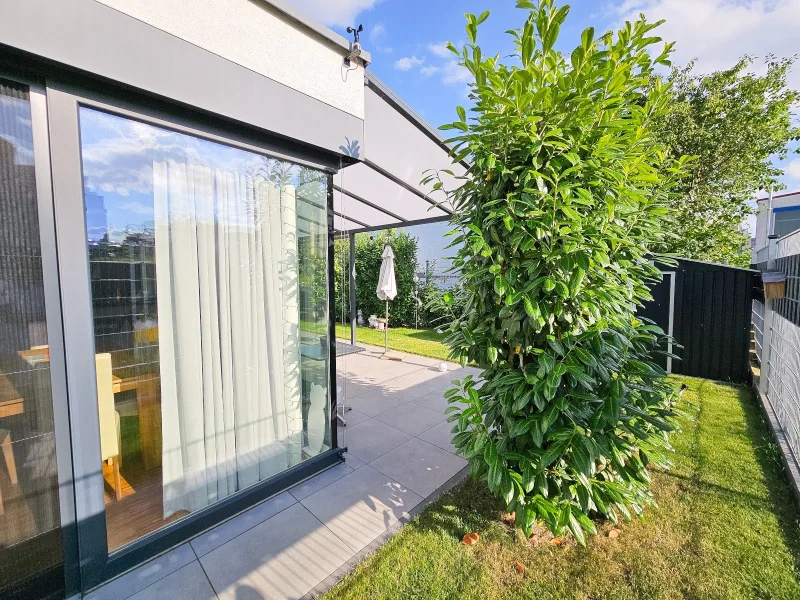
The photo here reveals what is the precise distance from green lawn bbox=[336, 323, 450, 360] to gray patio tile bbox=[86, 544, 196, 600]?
5.50m

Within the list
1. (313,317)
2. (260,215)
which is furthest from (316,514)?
(260,215)

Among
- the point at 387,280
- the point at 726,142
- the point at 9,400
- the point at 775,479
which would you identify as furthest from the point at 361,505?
A: the point at 726,142

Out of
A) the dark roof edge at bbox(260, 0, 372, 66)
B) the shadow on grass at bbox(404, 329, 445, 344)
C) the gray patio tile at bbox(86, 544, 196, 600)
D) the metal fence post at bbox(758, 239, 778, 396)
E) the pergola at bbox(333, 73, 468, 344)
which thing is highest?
the dark roof edge at bbox(260, 0, 372, 66)

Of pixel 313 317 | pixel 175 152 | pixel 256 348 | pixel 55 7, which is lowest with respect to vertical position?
pixel 256 348

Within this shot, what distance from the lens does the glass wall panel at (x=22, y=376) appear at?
1.66 metres

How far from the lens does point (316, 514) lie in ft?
8.43

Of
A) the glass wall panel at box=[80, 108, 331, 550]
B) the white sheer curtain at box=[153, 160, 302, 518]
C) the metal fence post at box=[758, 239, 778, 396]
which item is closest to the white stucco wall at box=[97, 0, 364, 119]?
the glass wall panel at box=[80, 108, 331, 550]

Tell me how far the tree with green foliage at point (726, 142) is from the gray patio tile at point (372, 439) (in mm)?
7905

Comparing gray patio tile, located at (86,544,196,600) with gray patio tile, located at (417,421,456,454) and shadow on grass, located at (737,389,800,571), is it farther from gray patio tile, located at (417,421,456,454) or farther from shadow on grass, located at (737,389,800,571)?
shadow on grass, located at (737,389,800,571)

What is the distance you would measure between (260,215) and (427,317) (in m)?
9.18

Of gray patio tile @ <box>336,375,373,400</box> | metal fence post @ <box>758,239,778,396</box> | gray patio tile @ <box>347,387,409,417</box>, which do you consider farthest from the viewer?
gray patio tile @ <box>336,375,373,400</box>

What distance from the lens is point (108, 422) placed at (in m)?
2.15

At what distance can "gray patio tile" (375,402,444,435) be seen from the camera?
4090mm

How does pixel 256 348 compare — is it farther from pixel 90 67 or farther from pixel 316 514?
pixel 90 67
